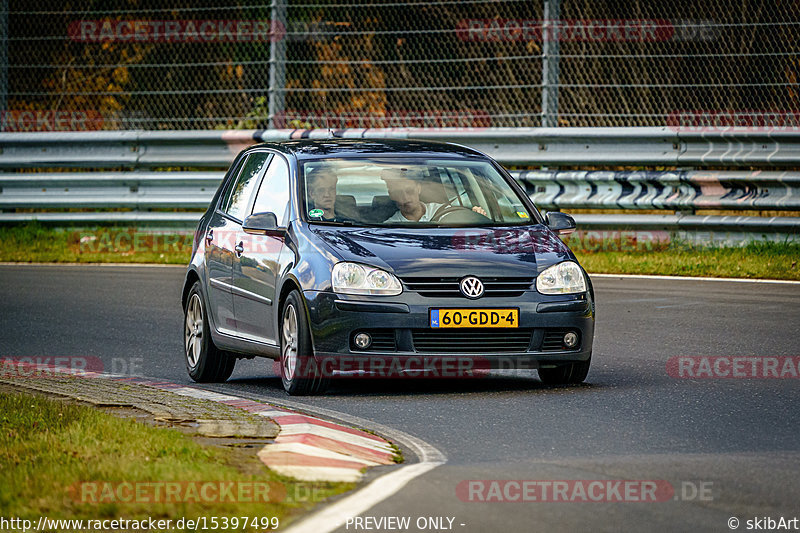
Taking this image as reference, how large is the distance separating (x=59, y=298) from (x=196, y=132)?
4.88 meters

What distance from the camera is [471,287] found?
353 inches

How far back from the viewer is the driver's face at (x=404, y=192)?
9.92 meters

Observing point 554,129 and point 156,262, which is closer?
point 554,129

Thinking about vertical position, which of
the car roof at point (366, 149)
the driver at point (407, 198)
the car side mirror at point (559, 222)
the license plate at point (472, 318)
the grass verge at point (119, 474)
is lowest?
the grass verge at point (119, 474)

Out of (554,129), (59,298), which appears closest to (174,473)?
(59,298)

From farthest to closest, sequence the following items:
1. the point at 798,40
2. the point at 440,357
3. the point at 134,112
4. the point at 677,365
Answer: the point at 134,112, the point at 798,40, the point at 677,365, the point at 440,357

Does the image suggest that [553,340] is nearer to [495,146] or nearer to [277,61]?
[495,146]

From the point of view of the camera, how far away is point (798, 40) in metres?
17.0

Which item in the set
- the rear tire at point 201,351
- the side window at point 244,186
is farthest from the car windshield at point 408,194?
the rear tire at point 201,351

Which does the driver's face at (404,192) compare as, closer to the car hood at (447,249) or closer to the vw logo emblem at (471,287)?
the car hood at (447,249)

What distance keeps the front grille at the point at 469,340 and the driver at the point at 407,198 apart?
3.48 ft

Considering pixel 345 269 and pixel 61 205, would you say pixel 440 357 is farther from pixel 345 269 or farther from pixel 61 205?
pixel 61 205

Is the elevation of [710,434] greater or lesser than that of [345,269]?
lesser

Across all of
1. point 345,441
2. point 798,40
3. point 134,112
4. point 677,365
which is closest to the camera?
point 345,441
